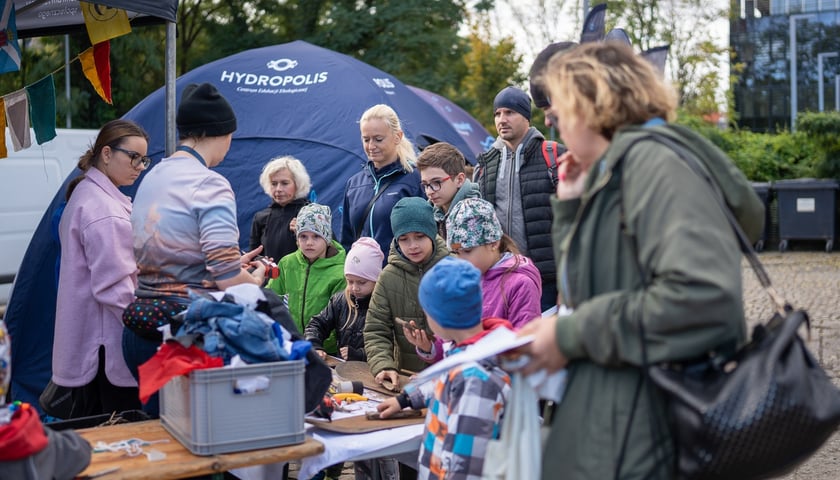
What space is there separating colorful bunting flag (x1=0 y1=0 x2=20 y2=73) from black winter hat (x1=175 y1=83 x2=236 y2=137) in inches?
77.4

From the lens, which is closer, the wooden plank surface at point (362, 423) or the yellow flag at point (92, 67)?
the wooden plank surface at point (362, 423)

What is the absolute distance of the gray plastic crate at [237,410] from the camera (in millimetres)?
2660

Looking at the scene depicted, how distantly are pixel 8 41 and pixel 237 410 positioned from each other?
9.86 feet

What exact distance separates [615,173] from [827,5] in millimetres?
40970

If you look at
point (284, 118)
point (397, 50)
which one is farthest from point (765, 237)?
point (284, 118)

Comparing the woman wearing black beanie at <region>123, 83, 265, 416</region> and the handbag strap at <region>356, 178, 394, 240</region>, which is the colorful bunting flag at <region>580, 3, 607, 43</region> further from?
the handbag strap at <region>356, 178, 394, 240</region>

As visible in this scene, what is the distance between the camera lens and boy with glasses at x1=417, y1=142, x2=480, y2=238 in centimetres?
496

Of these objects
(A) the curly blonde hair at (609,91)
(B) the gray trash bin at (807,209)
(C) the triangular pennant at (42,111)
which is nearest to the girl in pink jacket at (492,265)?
(A) the curly blonde hair at (609,91)

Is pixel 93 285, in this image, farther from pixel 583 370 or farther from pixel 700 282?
pixel 700 282

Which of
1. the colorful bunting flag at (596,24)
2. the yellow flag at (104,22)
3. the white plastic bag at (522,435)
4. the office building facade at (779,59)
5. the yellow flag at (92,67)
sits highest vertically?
the office building facade at (779,59)

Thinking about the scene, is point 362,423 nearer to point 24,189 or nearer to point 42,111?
point 42,111

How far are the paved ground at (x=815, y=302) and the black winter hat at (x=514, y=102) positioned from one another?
228 cm

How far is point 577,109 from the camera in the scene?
215 centimetres

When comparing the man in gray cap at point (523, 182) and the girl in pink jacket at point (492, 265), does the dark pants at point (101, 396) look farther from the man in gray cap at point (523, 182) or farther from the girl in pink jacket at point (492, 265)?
the man in gray cap at point (523, 182)
